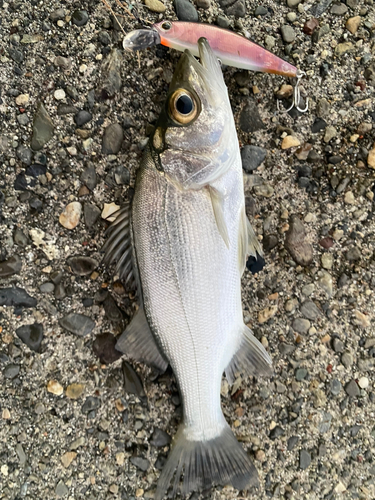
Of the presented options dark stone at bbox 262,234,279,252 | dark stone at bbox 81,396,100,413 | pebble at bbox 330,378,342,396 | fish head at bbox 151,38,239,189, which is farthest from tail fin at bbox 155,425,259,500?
fish head at bbox 151,38,239,189

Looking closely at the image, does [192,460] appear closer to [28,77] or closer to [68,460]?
[68,460]

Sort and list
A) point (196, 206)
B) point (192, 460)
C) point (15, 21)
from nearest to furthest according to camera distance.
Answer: point (196, 206) → point (192, 460) → point (15, 21)

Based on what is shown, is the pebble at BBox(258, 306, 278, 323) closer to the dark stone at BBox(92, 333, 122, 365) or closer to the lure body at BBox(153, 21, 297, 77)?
the dark stone at BBox(92, 333, 122, 365)

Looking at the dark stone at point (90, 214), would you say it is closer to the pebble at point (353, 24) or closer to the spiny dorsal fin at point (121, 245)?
the spiny dorsal fin at point (121, 245)

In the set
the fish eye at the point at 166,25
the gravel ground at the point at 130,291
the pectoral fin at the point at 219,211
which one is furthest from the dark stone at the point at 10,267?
the fish eye at the point at 166,25

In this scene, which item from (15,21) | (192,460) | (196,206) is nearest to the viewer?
(196,206)

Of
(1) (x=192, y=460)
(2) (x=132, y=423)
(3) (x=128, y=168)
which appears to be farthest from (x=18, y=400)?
(3) (x=128, y=168)
